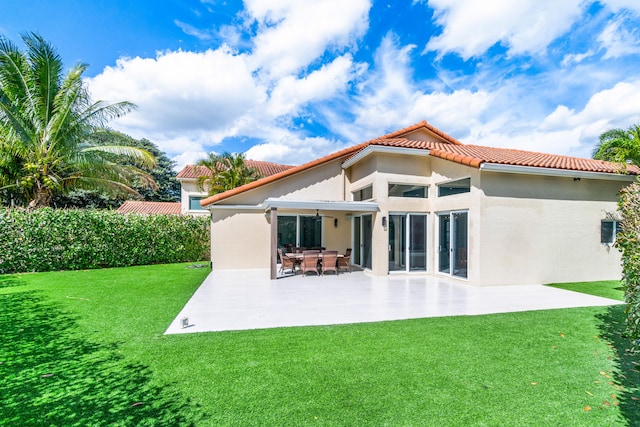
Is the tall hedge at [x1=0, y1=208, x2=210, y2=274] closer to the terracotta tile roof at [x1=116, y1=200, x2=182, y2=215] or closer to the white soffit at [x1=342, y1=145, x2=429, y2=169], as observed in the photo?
the white soffit at [x1=342, y1=145, x2=429, y2=169]

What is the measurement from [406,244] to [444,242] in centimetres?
168

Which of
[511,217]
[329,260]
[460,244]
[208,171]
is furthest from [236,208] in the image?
[208,171]

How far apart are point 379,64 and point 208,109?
1446 cm

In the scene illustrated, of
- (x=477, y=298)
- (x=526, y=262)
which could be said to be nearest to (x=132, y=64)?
(x=477, y=298)

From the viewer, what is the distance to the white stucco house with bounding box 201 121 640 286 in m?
12.1

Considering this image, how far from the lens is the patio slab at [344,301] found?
7695 millimetres

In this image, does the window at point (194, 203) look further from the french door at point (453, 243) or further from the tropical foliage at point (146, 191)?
the french door at point (453, 243)

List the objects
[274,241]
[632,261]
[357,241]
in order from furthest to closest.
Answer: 1. [357,241]
2. [274,241]
3. [632,261]

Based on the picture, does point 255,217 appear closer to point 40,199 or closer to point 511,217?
point 40,199

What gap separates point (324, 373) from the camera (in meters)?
4.78

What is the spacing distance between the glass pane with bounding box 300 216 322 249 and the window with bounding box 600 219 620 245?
1346cm

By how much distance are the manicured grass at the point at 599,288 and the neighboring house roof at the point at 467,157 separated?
466 cm

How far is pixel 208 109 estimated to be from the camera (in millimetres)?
25359

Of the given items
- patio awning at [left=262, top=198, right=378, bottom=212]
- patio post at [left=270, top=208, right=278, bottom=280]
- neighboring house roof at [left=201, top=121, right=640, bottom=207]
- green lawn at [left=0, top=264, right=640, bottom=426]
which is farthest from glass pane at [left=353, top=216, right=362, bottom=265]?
green lawn at [left=0, top=264, right=640, bottom=426]
